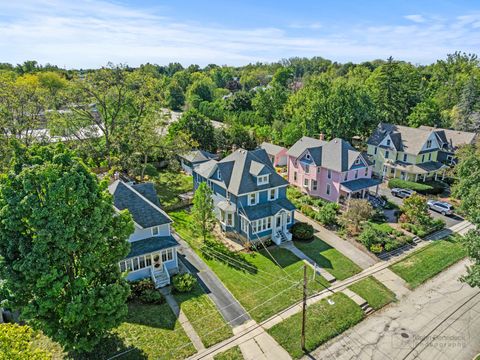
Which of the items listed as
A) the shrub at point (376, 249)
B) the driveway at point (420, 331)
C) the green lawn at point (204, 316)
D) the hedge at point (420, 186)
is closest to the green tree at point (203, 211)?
the green lawn at point (204, 316)

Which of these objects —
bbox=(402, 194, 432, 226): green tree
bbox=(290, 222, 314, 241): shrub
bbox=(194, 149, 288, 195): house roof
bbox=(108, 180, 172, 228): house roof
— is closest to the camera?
bbox=(108, 180, 172, 228): house roof

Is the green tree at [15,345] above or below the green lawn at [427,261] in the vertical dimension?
above

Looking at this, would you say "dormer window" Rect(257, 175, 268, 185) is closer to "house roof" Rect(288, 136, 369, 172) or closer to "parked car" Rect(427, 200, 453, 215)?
"house roof" Rect(288, 136, 369, 172)

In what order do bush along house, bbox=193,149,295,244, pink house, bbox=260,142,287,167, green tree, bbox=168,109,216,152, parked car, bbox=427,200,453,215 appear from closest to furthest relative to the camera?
bush along house, bbox=193,149,295,244 → parked car, bbox=427,200,453,215 → pink house, bbox=260,142,287,167 → green tree, bbox=168,109,216,152

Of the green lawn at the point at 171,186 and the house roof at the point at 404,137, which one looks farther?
the house roof at the point at 404,137

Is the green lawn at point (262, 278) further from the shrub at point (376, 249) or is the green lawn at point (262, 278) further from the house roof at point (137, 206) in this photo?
the shrub at point (376, 249)

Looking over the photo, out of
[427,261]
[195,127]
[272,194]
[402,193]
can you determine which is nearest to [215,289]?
[272,194]

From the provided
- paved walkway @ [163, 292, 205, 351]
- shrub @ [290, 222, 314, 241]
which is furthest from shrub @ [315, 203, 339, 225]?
paved walkway @ [163, 292, 205, 351]
